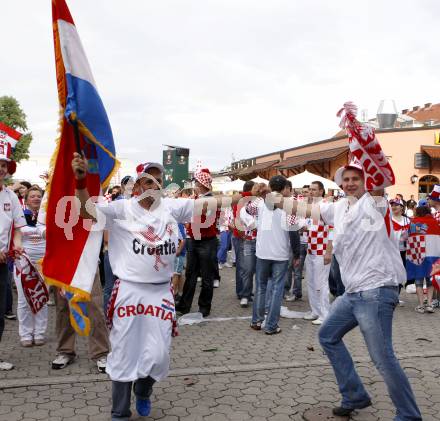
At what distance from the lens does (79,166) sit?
134 inches

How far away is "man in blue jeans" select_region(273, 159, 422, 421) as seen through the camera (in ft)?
11.4

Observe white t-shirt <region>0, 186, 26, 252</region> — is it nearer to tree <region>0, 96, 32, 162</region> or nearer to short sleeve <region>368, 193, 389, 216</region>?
short sleeve <region>368, 193, 389, 216</region>

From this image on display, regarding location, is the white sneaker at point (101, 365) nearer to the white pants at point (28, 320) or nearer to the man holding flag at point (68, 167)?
the man holding flag at point (68, 167)

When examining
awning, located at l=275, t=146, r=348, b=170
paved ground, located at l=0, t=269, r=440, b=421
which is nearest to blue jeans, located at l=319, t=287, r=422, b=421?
paved ground, located at l=0, t=269, r=440, b=421

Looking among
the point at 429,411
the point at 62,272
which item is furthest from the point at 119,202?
the point at 429,411

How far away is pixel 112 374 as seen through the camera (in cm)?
357

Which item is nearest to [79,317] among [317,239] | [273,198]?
[273,198]

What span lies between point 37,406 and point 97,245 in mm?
1475

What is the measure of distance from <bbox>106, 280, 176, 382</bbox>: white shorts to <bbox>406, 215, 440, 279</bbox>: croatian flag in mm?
5828

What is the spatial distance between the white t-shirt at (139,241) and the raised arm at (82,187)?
0.24 ft

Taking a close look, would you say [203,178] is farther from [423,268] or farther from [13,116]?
[13,116]

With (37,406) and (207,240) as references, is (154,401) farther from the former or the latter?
(207,240)

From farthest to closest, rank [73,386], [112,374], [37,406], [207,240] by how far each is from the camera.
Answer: [207,240] < [73,386] < [37,406] < [112,374]

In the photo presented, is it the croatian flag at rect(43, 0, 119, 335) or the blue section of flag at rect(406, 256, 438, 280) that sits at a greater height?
the croatian flag at rect(43, 0, 119, 335)
